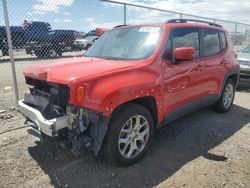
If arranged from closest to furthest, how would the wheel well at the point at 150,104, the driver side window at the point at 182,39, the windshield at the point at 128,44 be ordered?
the wheel well at the point at 150,104 → the windshield at the point at 128,44 → the driver side window at the point at 182,39

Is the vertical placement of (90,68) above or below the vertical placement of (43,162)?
above

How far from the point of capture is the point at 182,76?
172 inches

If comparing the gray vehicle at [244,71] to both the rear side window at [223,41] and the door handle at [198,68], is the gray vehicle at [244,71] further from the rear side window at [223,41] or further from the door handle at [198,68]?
the door handle at [198,68]

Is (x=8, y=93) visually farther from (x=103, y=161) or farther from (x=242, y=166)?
(x=242, y=166)

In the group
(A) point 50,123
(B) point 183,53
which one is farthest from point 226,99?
(A) point 50,123

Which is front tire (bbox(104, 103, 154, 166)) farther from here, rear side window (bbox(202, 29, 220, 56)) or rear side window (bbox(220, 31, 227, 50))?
rear side window (bbox(220, 31, 227, 50))

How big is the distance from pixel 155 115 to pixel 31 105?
5.88 ft

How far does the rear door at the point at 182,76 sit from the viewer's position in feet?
13.5

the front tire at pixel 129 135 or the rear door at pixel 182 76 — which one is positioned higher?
the rear door at pixel 182 76

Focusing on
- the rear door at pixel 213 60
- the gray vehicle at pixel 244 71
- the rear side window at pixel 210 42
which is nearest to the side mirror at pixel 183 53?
the rear door at pixel 213 60

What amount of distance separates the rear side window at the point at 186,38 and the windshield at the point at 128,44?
309mm

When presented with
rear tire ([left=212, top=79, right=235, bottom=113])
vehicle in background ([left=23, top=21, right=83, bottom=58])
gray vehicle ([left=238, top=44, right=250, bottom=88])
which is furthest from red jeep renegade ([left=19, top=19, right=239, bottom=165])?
vehicle in background ([left=23, top=21, right=83, bottom=58])

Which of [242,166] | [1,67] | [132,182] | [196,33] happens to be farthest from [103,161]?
[1,67]

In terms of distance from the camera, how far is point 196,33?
16.4 ft
